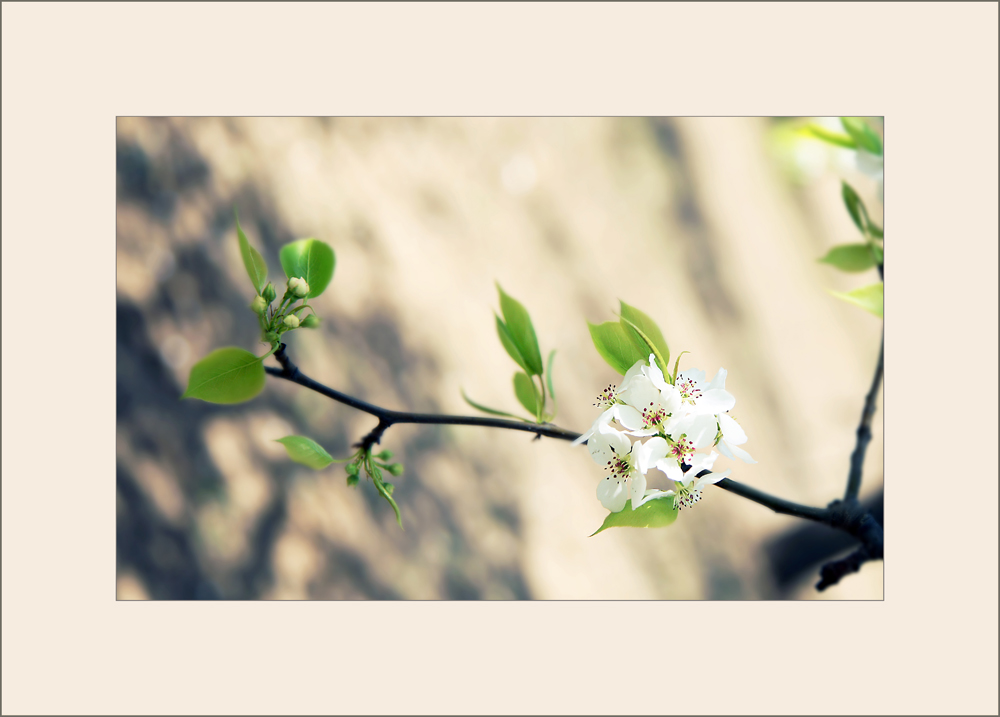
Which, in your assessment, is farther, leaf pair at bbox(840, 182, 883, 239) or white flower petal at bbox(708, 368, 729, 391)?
leaf pair at bbox(840, 182, 883, 239)

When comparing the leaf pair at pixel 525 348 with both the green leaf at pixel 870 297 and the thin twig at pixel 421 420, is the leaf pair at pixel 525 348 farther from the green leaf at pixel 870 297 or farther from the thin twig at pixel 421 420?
the green leaf at pixel 870 297

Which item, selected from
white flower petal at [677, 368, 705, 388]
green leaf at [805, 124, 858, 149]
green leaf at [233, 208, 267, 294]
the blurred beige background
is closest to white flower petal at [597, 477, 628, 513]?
white flower petal at [677, 368, 705, 388]

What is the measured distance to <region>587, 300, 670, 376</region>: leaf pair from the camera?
0.55 m

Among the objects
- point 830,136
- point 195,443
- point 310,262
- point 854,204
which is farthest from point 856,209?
point 195,443

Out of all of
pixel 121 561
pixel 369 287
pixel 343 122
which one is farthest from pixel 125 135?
pixel 121 561

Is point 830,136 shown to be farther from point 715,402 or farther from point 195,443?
point 195,443

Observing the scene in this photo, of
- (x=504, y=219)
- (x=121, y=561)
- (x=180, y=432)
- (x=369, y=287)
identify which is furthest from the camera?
(x=504, y=219)

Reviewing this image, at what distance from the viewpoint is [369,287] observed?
2.11 m

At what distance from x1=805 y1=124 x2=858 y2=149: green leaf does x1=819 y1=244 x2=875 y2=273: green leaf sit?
128mm

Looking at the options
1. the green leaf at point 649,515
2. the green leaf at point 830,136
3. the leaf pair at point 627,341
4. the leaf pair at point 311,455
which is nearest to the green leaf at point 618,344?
the leaf pair at point 627,341

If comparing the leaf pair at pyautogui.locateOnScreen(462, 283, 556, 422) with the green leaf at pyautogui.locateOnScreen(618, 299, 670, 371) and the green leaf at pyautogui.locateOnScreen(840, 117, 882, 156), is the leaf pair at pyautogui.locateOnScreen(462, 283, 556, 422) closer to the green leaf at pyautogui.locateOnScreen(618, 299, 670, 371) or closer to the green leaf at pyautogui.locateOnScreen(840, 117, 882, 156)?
the green leaf at pyautogui.locateOnScreen(618, 299, 670, 371)

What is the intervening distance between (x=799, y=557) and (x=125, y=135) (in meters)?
2.17

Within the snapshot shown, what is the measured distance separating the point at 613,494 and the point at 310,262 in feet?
1.14

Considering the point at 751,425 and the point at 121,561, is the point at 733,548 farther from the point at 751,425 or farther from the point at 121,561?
the point at 121,561
